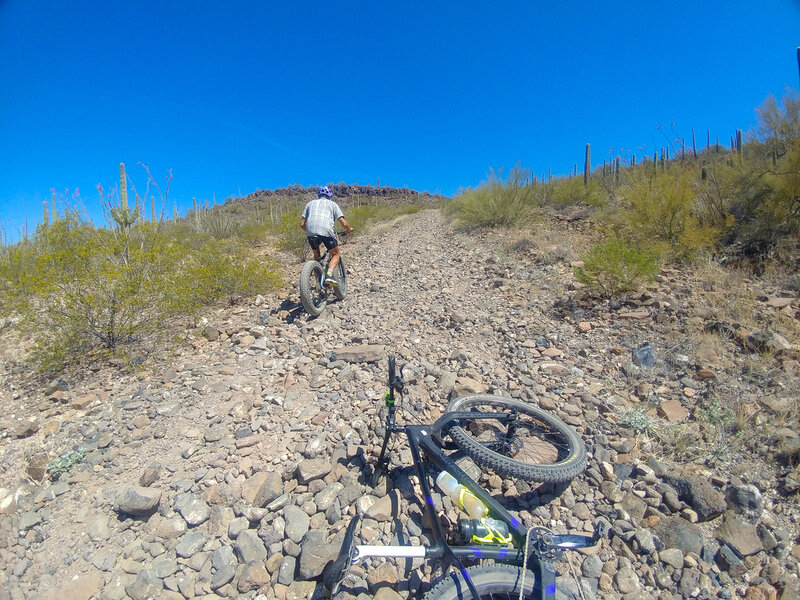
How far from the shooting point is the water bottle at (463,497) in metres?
1.69

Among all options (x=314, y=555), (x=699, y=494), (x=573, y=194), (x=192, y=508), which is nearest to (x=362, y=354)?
(x=192, y=508)

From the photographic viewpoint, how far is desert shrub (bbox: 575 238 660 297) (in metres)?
4.45

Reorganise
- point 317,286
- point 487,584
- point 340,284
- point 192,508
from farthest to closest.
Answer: point 340,284 → point 317,286 → point 192,508 → point 487,584

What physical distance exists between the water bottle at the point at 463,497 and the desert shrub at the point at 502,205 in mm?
8990

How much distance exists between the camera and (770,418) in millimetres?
2406

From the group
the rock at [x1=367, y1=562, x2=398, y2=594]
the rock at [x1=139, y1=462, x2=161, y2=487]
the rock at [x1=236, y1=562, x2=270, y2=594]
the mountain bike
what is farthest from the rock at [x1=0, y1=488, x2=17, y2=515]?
the mountain bike

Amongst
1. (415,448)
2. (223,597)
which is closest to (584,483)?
(415,448)

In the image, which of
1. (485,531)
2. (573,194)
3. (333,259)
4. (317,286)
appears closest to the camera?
(485,531)

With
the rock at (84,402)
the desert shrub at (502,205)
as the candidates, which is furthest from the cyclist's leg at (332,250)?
the desert shrub at (502,205)

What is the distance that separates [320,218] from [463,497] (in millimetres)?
4342

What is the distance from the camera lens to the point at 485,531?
155cm

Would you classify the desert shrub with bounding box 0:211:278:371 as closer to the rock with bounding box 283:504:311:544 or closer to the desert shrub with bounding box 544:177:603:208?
the rock with bounding box 283:504:311:544

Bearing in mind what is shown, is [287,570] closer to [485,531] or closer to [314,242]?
[485,531]

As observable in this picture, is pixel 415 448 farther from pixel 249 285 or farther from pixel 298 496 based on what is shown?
pixel 249 285
